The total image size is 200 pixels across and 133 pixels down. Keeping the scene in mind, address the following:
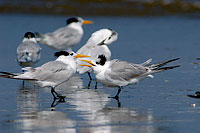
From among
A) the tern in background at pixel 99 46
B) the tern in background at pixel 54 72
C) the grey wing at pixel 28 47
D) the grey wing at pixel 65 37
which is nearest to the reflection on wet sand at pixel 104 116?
the tern in background at pixel 54 72

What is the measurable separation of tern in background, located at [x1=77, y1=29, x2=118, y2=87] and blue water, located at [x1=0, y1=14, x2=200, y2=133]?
51cm

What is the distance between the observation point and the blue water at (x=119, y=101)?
5422 millimetres

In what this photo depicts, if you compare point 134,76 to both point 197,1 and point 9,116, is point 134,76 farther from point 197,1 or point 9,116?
point 197,1

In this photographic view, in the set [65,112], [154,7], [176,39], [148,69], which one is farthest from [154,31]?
[65,112]

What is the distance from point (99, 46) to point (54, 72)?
7.26 feet

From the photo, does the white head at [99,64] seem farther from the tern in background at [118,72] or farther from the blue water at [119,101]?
the blue water at [119,101]

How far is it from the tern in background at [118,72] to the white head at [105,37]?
2008 mm

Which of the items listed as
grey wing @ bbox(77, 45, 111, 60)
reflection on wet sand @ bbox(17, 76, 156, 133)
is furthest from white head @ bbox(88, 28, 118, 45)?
reflection on wet sand @ bbox(17, 76, 156, 133)

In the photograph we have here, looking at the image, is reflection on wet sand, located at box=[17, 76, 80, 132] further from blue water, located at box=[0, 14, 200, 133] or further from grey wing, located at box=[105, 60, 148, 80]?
grey wing, located at box=[105, 60, 148, 80]

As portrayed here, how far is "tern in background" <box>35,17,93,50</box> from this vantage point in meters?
11.7

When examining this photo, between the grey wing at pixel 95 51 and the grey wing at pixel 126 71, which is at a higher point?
the grey wing at pixel 95 51

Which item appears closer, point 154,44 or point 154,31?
point 154,44

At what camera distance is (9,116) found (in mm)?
5840

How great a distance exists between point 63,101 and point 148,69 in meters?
1.36
